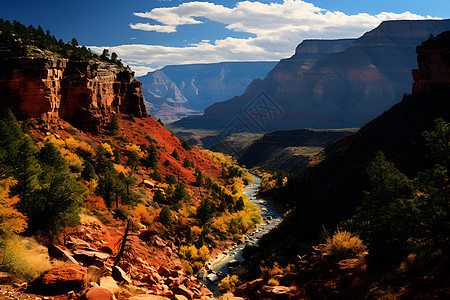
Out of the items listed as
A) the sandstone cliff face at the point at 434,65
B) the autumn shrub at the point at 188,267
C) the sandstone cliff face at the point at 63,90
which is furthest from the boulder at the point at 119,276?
the sandstone cliff face at the point at 434,65

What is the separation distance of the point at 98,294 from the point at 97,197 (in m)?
20.6

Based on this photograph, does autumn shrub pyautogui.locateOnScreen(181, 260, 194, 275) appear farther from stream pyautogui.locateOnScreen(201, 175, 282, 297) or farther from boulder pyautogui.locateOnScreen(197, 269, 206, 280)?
stream pyautogui.locateOnScreen(201, 175, 282, 297)

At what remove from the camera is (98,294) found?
12.0 metres

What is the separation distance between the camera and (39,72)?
40906 millimetres

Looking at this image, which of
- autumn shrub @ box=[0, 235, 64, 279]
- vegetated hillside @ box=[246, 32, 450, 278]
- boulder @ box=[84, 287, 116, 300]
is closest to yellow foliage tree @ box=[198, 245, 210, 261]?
vegetated hillside @ box=[246, 32, 450, 278]

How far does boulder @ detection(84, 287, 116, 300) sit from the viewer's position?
11.8 m

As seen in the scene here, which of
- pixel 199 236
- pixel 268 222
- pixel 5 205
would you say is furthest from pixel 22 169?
pixel 268 222

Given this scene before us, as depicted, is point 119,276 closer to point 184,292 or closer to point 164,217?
point 184,292

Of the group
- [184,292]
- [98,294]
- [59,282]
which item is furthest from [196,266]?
[59,282]

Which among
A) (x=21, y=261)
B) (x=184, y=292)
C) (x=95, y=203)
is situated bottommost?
(x=184, y=292)

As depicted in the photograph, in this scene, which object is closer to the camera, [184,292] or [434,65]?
[184,292]

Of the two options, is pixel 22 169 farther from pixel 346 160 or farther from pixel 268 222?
pixel 346 160

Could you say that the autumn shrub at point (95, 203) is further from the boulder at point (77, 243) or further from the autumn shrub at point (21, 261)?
the autumn shrub at point (21, 261)

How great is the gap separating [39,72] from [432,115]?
6615 centimetres
